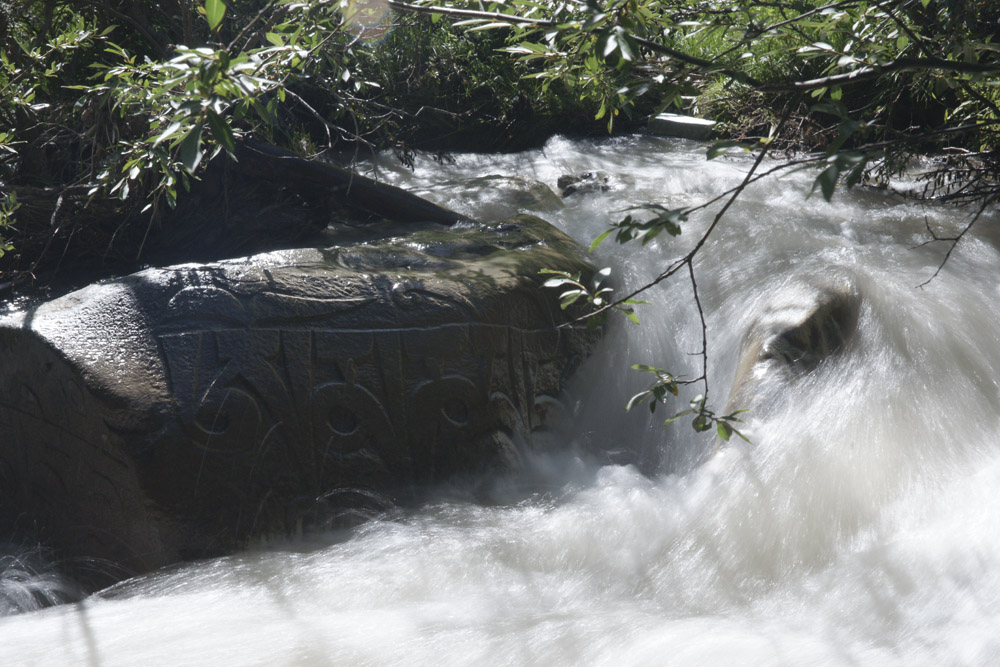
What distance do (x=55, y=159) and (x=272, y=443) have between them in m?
2.84

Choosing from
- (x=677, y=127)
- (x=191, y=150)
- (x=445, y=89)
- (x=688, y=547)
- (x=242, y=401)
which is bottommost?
(x=688, y=547)

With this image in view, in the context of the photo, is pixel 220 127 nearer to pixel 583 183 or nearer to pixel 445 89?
pixel 583 183

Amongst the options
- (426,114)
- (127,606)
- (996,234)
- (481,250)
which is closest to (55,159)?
(481,250)

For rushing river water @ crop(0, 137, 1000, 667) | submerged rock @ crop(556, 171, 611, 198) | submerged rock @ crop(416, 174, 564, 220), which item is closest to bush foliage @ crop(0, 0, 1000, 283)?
submerged rock @ crop(416, 174, 564, 220)

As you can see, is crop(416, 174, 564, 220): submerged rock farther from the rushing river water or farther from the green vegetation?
the rushing river water

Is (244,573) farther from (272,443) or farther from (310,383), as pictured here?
(310,383)

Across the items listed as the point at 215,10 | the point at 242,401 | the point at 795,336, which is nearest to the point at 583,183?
the point at 795,336

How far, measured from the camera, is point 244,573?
277 centimetres

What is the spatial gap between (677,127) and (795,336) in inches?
184

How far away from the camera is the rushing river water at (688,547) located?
2.25 meters

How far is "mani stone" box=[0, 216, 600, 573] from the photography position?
282cm

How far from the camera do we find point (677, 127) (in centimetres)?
767

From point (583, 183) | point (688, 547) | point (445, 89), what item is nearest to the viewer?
point (688, 547)

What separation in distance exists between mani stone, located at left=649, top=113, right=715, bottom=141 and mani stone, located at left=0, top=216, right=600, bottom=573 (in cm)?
470
